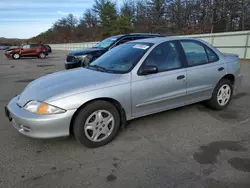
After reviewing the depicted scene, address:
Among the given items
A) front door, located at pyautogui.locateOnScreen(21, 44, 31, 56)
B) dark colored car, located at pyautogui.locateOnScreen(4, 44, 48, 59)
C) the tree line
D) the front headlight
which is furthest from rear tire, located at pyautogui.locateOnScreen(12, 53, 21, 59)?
the front headlight

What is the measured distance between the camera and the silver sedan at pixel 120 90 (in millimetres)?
2844

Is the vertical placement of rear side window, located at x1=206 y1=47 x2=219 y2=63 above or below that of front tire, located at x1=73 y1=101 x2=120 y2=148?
above

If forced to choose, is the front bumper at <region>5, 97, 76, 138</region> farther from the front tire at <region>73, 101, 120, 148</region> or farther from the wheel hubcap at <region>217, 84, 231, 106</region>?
the wheel hubcap at <region>217, 84, 231, 106</region>

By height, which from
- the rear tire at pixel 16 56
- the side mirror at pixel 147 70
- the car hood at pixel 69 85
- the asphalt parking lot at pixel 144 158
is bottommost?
the asphalt parking lot at pixel 144 158

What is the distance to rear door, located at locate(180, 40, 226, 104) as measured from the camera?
3.92m

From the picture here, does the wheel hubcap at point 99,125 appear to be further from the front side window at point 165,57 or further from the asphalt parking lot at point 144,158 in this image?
the front side window at point 165,57

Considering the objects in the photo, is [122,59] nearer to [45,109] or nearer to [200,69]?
[200,69]

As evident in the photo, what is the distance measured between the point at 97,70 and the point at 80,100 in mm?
943

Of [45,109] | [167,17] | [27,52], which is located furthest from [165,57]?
[167,17]

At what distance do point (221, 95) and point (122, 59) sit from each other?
2.25 metres

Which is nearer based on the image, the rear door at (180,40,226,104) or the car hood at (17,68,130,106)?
the car hood at (17,68,130,106)

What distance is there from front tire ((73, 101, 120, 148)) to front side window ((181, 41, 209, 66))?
1752 millimetres

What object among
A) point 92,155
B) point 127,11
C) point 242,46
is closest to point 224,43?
point 242,46

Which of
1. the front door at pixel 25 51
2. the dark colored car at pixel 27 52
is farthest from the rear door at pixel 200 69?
the front door at pixel 25 51
